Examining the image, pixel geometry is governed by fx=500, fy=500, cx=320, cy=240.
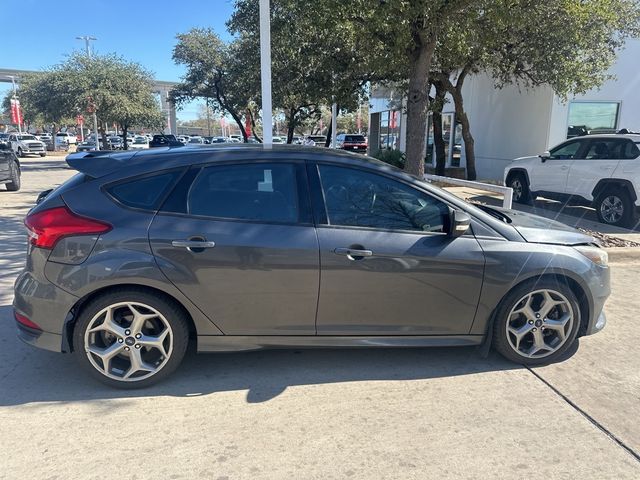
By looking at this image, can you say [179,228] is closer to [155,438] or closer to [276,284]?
[276,284]

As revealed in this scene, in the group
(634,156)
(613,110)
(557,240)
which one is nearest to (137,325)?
(557,240)

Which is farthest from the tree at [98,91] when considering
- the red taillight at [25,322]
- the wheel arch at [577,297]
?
the wheel arch at [577,297]

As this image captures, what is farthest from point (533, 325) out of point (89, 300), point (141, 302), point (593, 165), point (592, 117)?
point (592, 117)

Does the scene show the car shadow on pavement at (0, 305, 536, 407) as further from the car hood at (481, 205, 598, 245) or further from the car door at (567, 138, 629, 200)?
the car door at (567, 138, 629, 200)

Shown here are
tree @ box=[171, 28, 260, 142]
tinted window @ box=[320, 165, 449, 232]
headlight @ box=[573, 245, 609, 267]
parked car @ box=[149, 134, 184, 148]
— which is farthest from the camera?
tree @ box=[171, 28, 260, 142]

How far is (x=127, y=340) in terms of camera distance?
3.37 meters

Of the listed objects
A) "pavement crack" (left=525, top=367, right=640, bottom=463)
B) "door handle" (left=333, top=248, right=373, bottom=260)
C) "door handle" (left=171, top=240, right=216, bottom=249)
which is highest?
"door handle" (left=171, top=240, right=216, bottom=249)

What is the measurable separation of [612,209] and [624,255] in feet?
8.85

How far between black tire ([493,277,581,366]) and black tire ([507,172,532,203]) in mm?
8358

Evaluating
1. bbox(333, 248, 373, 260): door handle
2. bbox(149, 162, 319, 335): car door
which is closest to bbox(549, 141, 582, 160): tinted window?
bbox(333, 248, 373, 260): door handle

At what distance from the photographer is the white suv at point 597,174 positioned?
9.18 metres

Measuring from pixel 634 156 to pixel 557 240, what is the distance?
673 centimetres

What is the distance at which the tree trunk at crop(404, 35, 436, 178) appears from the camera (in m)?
7.62

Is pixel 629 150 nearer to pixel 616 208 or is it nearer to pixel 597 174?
pixel 597 174
